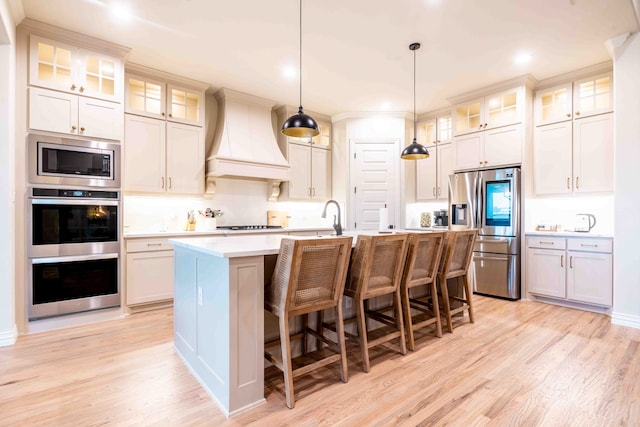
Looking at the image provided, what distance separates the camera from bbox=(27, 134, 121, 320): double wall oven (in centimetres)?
299

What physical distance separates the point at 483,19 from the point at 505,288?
3.16 meters

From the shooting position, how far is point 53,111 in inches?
122

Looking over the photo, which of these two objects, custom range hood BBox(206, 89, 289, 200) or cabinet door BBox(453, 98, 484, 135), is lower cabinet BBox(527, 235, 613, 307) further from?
custom range hood BBox(206, 89, 289, 200)

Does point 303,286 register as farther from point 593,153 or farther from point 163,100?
point 593,153

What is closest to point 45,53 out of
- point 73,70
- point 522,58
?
point 73,70

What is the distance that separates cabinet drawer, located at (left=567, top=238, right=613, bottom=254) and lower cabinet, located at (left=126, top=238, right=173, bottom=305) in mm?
4705

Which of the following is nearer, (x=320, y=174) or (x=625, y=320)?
(x=625, y=320)

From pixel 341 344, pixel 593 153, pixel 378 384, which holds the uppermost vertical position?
pixel 593 153

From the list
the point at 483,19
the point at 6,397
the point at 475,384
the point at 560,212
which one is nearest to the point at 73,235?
the point at 6,397

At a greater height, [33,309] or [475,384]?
[33,309]

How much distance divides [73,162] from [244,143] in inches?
80.2

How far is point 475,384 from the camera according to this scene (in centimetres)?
212

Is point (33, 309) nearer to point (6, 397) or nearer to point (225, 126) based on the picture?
point (6, 397)

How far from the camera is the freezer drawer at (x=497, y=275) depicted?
4.16m
